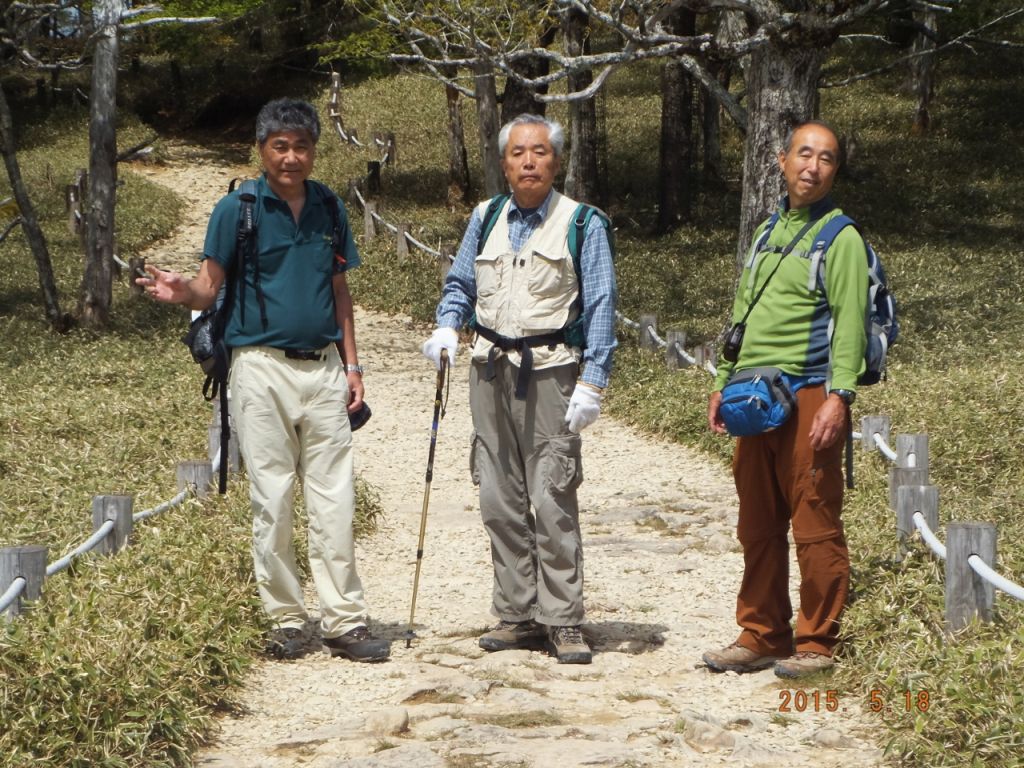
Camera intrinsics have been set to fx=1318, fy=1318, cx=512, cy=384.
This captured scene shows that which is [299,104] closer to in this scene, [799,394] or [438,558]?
[799,394]

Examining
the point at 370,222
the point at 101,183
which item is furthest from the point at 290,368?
the point at 370,222

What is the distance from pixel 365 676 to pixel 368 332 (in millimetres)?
12121

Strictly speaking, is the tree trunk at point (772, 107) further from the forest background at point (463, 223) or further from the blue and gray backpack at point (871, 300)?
the blue and gray backpack at point (871, 300)

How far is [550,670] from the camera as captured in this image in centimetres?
559

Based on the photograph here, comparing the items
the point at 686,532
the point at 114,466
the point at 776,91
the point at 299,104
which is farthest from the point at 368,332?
the point at 299,104

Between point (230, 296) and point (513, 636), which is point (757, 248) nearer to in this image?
point (513, 636)

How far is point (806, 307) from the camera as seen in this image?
5.20 meters

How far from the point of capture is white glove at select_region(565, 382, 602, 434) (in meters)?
5.34

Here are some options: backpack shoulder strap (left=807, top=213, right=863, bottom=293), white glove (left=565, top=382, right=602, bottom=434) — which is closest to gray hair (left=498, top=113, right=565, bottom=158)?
white glove (left=565, top=382, right=602, bottom=434)

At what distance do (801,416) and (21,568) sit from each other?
121 inches

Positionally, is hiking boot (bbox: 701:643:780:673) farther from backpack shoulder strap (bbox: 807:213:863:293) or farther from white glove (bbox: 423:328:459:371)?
white glove (bbox: 423:328:459:371)

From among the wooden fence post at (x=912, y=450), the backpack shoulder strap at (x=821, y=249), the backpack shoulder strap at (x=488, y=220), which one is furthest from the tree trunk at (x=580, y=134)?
the backpack shoulder strap at (x=821, y=249)

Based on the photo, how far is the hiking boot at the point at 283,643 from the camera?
19.1ft

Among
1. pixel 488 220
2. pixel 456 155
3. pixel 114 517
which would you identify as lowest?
pixel 114 517
